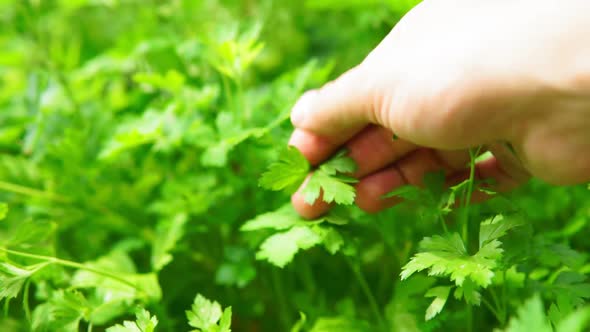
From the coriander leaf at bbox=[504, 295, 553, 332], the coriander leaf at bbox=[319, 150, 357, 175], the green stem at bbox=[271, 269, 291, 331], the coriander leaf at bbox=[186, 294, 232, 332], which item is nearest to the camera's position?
the coriander leaf at bbox=[504, 295, 553, 332]

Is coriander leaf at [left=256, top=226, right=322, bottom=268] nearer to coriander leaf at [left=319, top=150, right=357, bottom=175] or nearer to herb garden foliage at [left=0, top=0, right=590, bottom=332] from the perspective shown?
herb garden foliage at [left=0, top=0, right=590, bottom=332]

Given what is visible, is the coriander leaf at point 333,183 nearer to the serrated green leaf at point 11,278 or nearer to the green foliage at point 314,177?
the green foliage at point 314,177

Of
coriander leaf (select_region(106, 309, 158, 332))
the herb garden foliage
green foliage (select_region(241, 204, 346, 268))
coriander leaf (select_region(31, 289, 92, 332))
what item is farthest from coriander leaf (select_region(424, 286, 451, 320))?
coriander leaf (select_region(31, 289, 92, 332))

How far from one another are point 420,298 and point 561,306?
0.25m

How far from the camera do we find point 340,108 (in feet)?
2.86

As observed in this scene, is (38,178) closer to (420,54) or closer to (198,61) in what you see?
(198,61)

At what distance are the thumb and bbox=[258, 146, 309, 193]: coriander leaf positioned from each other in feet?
0.19

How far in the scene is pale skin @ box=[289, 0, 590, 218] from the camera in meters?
0.66

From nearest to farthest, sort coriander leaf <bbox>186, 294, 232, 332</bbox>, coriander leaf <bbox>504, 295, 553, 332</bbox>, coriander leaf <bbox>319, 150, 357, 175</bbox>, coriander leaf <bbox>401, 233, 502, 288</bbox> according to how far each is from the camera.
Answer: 1. coriander leaf <bbox>504, 295, 553, 332</bbox>
2. coriander leaf <bbox>401, 233, 502, 288</bbox>
3. coriander leaf <bbox>186, 294, 232, 332</bbox>
4. coriander leaf <bbox>319, 150, 357, 175</bbox>

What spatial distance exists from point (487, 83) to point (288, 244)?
0.41 metres

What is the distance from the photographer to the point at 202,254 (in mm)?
1333

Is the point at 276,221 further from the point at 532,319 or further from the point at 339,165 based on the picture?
the point at 532,319

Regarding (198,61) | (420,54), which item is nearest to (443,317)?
(420,54)

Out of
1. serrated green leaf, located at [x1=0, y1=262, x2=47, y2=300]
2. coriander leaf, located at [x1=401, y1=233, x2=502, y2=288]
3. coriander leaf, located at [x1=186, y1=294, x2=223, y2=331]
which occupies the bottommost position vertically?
coriander leaf, located at [x1=186, y1=294, x2=223, y2=331]
